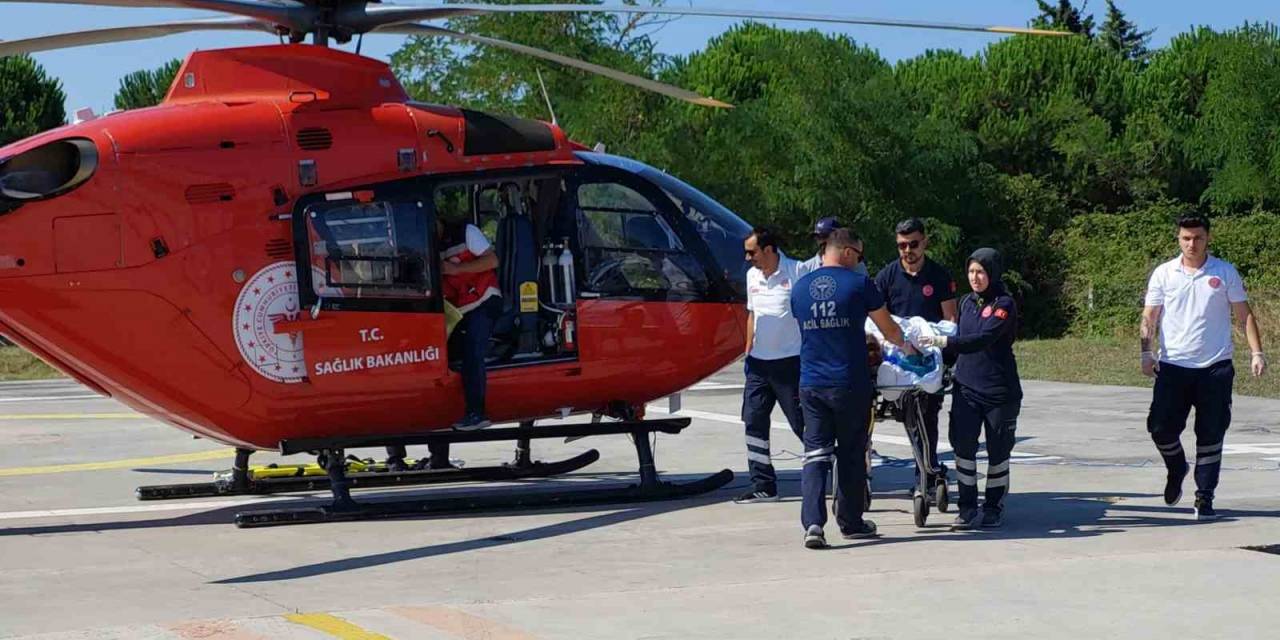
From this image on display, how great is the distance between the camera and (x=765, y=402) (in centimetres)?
1040

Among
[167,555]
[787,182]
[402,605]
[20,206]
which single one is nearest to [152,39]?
[20,206]

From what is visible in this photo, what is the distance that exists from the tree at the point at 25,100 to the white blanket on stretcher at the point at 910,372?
38.1 metres

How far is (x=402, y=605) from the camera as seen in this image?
7.11m

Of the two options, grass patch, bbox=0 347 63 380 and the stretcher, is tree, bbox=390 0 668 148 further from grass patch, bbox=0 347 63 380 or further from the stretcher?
the stretcher

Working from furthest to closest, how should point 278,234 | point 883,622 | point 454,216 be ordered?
point 454,216 < point 278,234 < point 883,622

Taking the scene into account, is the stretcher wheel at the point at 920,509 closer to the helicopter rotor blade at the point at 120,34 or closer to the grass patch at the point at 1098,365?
the helicopter rotor blade at the point at 120,34

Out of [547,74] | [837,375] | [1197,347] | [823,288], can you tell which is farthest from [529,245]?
[547,74]

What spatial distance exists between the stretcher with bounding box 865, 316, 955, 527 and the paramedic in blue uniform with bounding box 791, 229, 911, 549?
32 centimetres

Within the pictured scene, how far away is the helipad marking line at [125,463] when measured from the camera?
12.8 meters

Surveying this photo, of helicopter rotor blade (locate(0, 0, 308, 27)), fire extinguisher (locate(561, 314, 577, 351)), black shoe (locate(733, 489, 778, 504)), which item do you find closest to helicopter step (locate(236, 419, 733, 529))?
black shoe (locate(733, 489, 778, 504))

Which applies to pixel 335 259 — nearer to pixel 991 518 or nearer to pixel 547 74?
pixel 991 518

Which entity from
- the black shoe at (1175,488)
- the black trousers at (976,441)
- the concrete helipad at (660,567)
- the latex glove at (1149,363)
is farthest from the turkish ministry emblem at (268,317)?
the black shoe at (1175,488)

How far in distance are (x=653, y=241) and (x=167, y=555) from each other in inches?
155

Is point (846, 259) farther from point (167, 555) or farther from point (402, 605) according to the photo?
point (167, 555)
